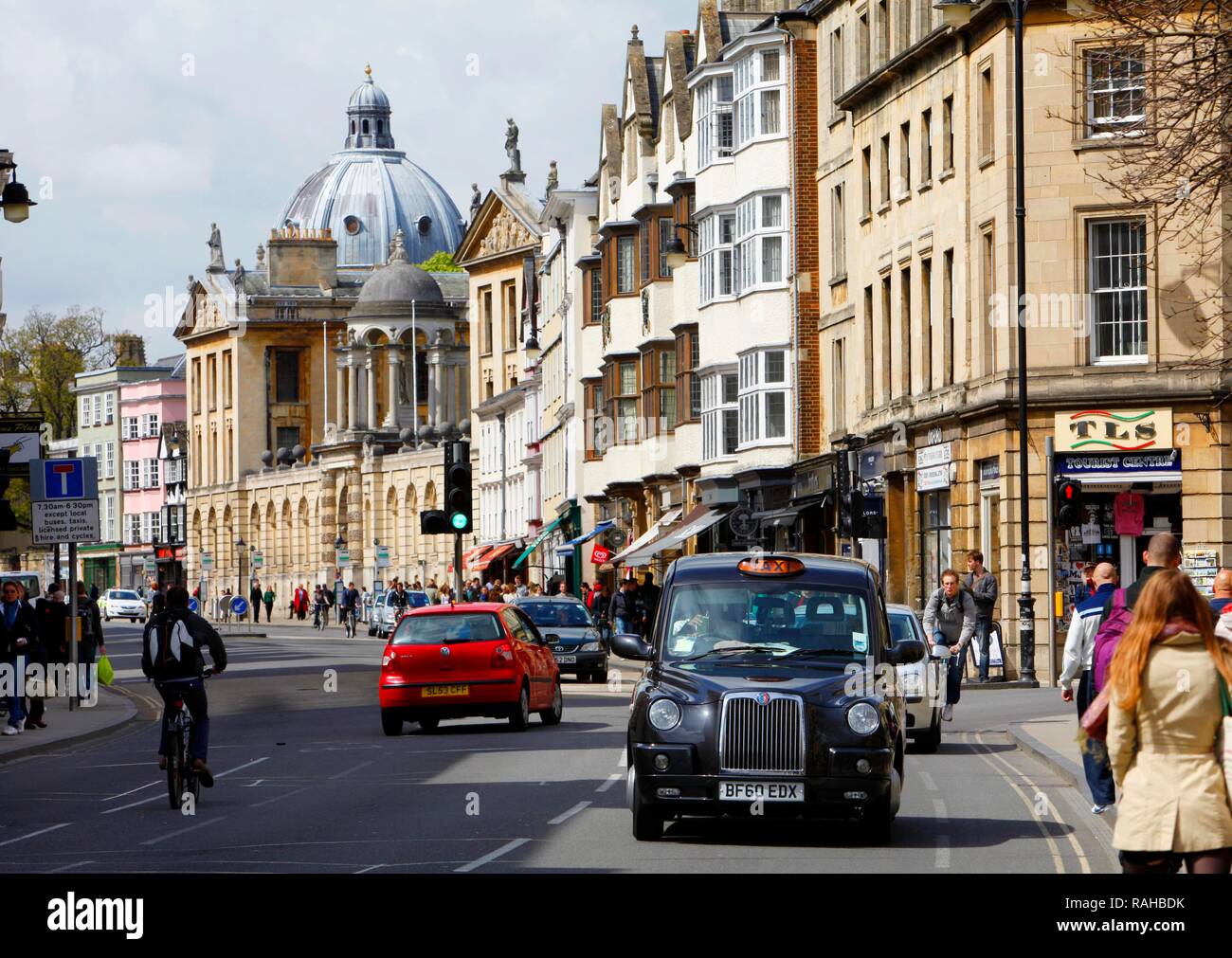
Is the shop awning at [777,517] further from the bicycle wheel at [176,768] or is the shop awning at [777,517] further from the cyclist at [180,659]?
the bicycle wheel at [176,768]

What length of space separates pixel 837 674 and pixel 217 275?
147 m

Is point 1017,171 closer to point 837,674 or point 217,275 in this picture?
point 837,674

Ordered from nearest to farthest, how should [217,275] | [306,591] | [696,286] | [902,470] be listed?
[902,470] → [696,286] → [306,591] → [217,275]

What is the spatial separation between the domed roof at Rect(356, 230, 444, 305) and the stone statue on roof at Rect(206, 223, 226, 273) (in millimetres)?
25702

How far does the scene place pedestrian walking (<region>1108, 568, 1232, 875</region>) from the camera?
369 inches

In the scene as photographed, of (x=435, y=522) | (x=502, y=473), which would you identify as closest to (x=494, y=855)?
(x=435, y=522)

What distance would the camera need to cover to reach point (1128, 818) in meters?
9.52

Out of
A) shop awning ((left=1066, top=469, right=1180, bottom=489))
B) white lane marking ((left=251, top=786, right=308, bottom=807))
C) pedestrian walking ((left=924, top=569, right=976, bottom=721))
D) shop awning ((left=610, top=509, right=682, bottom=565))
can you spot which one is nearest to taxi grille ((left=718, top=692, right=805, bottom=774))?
white lane marking ((left=251, top=786, right=308, bottom=807))

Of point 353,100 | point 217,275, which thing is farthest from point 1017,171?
point 353,100

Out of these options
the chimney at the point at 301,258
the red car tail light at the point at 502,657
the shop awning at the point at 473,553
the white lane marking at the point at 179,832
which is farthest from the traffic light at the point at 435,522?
the chimney at the point at 301,258

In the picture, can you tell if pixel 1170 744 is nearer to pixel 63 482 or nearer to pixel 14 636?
pixel 14 636

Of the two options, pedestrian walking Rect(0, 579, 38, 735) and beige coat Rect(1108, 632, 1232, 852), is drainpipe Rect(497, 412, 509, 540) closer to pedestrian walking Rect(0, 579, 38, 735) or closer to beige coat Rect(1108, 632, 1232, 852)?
pedestrian walking Rect(0, 579, 38, 735)

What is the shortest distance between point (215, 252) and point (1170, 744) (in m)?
160

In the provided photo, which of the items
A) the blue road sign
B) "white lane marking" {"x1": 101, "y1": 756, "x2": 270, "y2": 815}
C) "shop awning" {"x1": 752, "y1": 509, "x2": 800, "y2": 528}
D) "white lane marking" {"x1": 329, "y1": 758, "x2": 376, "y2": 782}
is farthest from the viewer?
"shop awning" {"x1": 752, "y1": 509, "x2": 800, "y2": 528}
